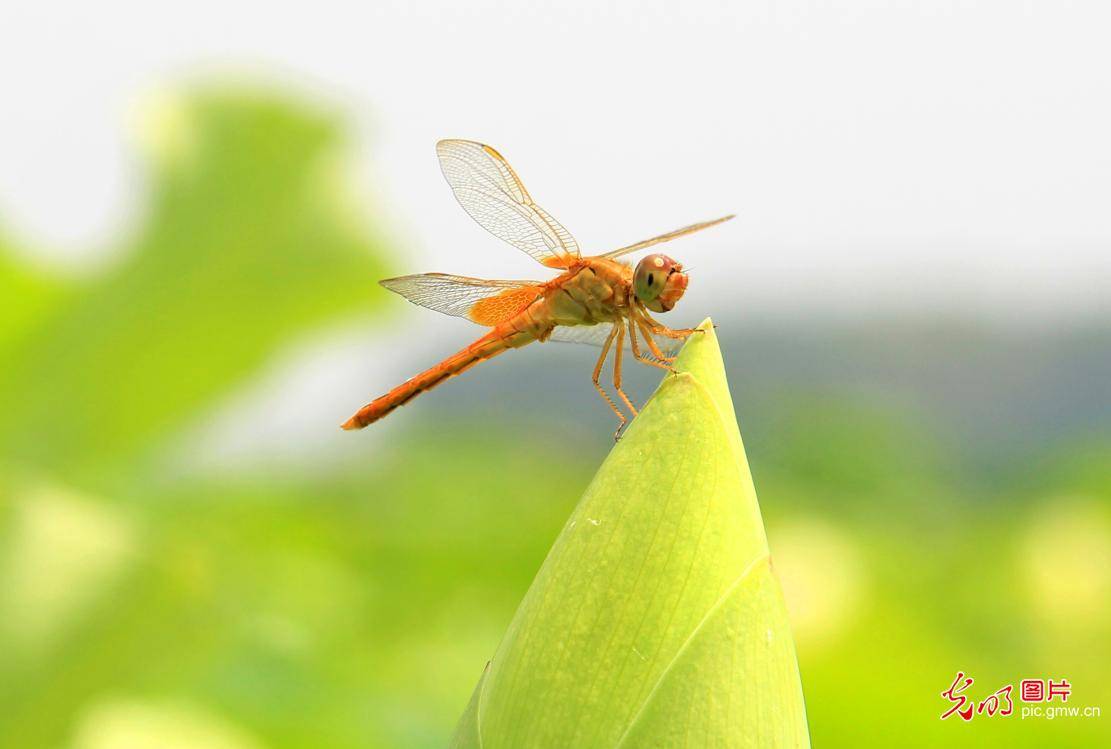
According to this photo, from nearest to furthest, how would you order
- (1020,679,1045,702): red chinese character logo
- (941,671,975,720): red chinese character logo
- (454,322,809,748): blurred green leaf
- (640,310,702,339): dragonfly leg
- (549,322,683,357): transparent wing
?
(454,322,809,748): blurred green leaf, (640,310,702,339): dragonfly leg, (549,322,683,357): transparent wing, (941,671,975,720): red chinese character logo, (1020,679,1045,702): red chinese character logo

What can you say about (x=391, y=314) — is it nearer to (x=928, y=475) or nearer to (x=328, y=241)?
(x=328, y=241)

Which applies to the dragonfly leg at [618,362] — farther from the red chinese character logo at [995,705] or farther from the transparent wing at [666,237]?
the red chinese character logo at [995,705]

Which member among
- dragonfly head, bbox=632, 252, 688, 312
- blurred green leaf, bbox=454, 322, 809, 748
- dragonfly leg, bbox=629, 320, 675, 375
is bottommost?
dragonfly leg, bbox=629, 320, 675, 375

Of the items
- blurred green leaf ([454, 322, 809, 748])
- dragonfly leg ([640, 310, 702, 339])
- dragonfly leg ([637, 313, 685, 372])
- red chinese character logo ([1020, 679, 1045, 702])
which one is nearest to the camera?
blurred green leaf ([454, 322, 809, 748])

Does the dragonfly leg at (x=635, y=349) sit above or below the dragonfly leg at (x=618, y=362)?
above

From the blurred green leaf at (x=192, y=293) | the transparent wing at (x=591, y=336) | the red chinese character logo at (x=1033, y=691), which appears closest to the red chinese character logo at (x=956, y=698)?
the red chinese character logo at (x=1033, y=691)

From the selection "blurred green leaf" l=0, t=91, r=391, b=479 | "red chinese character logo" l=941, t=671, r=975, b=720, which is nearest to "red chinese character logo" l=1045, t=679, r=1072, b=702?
"red chinese character logo" l=941, t=671, r=975, b=720

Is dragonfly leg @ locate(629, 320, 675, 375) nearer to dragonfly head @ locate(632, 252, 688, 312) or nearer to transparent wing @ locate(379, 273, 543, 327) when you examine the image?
dragonfly head @ locate(632, 252, 688, 312)
